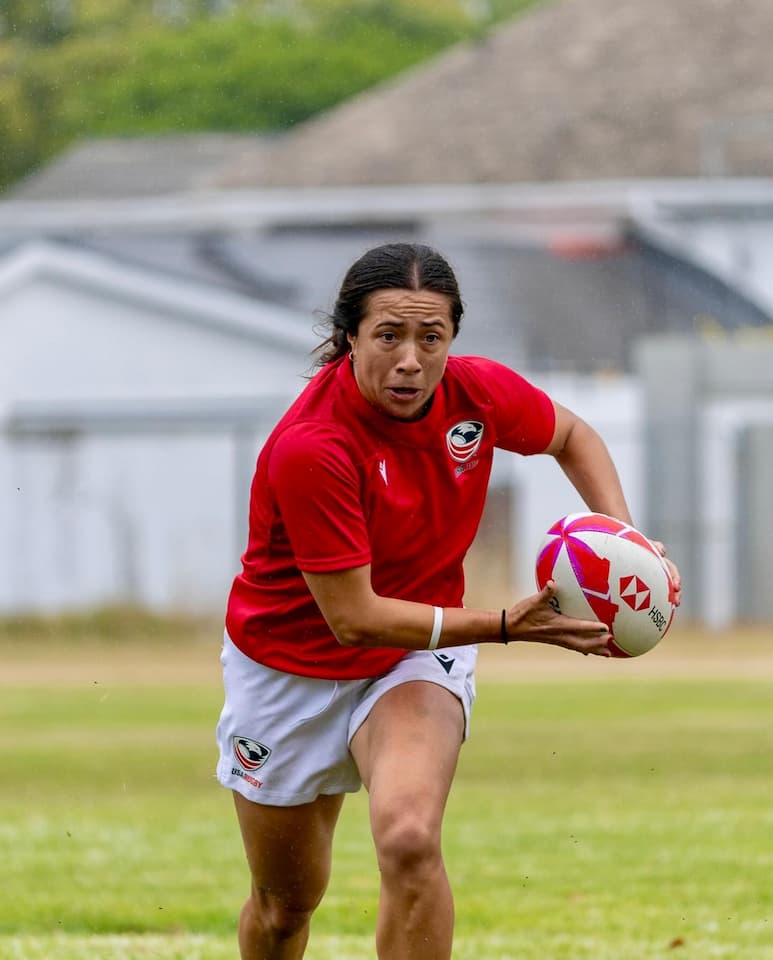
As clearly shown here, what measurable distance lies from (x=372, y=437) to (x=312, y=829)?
102 cm

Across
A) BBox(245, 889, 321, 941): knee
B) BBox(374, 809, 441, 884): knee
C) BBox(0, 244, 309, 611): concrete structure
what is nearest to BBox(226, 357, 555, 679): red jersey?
BBox(374, 809, 441, 884): knee

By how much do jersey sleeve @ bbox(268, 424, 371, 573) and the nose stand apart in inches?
9.4

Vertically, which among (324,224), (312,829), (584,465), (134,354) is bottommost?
(312,829)

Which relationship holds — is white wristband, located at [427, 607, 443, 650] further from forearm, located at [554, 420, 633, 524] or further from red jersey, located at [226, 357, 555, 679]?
forearm, located at [554, 420, 633, 524]

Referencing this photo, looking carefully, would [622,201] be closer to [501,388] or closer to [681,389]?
[681,389]

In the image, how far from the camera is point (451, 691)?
5000 millimetres

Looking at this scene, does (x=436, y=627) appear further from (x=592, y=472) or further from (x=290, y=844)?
(x=592, y=472)

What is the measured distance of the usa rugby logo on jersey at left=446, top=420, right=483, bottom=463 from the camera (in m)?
4.91

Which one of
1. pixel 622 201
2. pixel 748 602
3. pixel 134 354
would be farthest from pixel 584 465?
pixel 622 201

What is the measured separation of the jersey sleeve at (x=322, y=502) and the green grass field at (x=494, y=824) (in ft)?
6.78

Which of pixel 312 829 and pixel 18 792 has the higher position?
pixel 312 829

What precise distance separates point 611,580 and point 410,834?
2.80 feet

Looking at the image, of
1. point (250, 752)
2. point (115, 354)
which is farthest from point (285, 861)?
point (115, 354)

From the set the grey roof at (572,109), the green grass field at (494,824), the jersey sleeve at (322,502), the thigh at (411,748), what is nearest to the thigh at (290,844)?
the thigh at (411,748)
